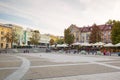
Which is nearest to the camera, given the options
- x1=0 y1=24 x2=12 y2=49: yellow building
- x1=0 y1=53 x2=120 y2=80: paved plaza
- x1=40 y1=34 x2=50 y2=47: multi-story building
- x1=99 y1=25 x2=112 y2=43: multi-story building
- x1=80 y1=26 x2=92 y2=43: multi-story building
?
x1=0 y1=53 x2=120 y2=80: paved plaza

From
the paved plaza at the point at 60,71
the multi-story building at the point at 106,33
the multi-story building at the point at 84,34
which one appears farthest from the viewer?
the multi-story building at the point at 84,34

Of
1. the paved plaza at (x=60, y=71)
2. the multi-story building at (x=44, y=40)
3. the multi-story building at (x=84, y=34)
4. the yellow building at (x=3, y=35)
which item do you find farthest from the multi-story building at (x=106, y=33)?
the paved plaza at (x=60, y=71)

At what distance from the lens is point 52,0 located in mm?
25281

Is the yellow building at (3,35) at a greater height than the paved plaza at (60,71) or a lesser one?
greater

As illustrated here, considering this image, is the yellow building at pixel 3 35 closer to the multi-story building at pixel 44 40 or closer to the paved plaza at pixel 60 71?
the multi-story building at pixel 44 40

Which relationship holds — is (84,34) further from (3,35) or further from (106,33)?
(3,35)

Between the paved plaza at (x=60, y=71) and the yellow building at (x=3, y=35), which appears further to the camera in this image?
the yellow building at (x=3, y=35)

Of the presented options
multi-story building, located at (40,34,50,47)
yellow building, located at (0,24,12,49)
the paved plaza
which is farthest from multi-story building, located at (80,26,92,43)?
the paved plaza

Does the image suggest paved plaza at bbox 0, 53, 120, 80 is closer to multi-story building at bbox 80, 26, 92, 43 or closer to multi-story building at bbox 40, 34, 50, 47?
multi-story building at bbox 80, 26, 92, 43

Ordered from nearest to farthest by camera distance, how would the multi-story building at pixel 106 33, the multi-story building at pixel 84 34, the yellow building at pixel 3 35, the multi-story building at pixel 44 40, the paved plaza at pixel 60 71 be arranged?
the paved plaza at pixel 60 71 → the multi-story building at pixel 106 33 → the yellow building at pixel 3 35 → the multi-story building at pixel 84 34 → the multi-story building at pixel 44 40

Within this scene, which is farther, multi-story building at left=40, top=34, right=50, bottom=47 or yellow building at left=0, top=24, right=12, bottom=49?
multi-story building at left=40, top=34, right=50, bottom=47

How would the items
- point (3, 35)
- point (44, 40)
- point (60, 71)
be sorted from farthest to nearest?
point (44, 40) → point (3, 35) → point (60, 71)

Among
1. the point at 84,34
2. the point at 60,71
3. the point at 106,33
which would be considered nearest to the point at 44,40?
the point at 84,34

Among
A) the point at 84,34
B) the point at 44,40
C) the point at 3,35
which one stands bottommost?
the point at 44,40
